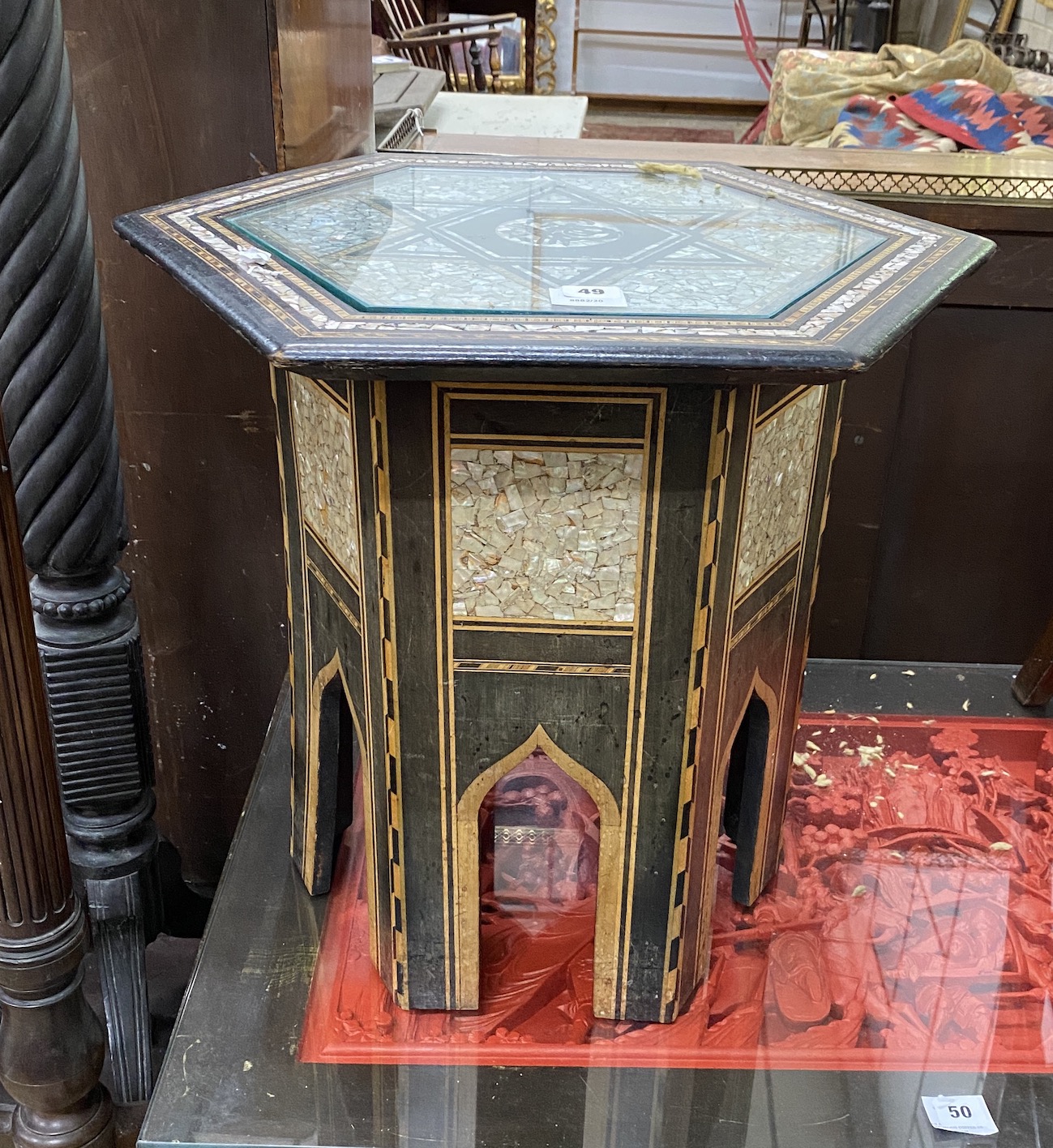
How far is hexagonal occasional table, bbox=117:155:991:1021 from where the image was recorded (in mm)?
970

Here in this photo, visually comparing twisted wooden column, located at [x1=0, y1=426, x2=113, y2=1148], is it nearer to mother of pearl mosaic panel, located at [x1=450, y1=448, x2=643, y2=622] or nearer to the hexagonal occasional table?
the hexagonal occasional table

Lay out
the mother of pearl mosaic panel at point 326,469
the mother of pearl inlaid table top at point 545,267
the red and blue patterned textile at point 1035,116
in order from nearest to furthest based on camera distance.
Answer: the mother of pearl inlaid table top at point 545,267
the mother of pearl mosaic panel at point 326,469
the red and blue patterned textile at point 1035,116

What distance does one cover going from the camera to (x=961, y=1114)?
125cm

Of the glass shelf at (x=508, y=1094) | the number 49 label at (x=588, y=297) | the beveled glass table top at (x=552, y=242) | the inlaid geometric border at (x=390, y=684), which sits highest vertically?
the number 49 label at (x=588, y=297)

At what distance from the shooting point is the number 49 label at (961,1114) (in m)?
1.23

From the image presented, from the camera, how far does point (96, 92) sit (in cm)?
151

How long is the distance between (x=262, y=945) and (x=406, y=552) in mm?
601

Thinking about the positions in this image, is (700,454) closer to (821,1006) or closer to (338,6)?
(821,1006)

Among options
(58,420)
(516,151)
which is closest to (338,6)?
(516,151)

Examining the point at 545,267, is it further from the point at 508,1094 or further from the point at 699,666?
the point at 508,1094

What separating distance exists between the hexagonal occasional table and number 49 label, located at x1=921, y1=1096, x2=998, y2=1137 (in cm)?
29

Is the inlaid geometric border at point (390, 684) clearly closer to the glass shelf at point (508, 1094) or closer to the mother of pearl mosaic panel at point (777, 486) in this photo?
Result: the glass shelf at point (508, 1094)

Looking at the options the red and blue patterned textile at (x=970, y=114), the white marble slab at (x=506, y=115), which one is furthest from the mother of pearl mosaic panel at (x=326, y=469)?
the red and blue patterned textile at (x=970, y=114)

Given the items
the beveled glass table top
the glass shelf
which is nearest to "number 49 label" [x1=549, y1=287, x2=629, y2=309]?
the beveled glass table top
